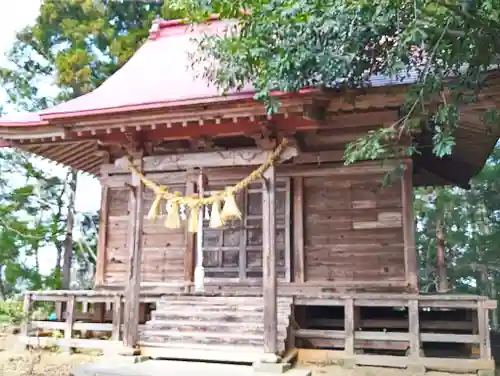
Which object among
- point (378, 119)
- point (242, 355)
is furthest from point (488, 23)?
point (242, 355)

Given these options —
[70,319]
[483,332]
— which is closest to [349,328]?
[483,332]

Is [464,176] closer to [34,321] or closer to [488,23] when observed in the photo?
[488,23]

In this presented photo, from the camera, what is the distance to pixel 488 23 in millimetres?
4484

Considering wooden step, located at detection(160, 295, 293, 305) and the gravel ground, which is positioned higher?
wooden step, located at detection(160, 295, 293, 305)

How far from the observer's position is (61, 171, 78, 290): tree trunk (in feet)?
48.2

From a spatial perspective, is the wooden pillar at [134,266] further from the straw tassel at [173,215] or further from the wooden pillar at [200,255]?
the wooden pillar at [200,255]

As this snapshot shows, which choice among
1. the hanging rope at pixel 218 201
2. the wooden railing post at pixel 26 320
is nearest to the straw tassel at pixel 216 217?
the hanging rope at pixel 218 201

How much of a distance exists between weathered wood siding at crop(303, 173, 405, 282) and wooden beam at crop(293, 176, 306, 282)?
82 mm

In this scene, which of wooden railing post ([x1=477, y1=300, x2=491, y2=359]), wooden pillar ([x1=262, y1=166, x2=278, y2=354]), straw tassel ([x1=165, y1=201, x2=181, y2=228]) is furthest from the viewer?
straw tassel ([x1=165, y1=201, x2=181, y2=228])

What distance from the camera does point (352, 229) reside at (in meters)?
8.05

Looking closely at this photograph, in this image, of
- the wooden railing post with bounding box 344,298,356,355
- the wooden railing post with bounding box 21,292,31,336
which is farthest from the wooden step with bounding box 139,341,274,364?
the wooden railing post with bounding box 21,292,31,336

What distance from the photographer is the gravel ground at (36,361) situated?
22.1ft

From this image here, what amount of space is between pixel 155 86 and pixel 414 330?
17.2ft

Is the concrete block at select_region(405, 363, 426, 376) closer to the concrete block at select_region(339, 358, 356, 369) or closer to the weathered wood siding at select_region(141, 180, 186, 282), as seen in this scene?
the concrete block at select_region(339, 358, 356, 369)
